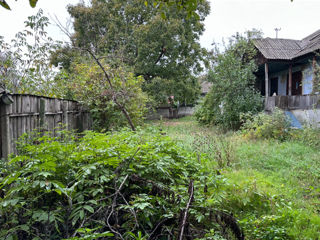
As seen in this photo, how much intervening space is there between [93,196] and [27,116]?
9.21ft

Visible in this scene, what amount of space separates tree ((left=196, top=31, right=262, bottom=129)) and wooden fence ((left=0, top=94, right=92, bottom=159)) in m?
8.77

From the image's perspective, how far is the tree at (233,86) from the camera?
1302 centimetres

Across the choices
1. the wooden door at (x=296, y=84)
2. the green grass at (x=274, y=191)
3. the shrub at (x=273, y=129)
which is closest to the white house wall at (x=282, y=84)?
the wooden door at (x=296, y=84)

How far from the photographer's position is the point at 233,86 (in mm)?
13336

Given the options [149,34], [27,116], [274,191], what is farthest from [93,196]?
[149,34]

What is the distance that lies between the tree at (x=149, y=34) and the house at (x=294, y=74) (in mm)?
7026

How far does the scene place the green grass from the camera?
3125 mm

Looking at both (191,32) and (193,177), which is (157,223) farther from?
(191,32)

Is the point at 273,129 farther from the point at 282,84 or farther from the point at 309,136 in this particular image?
the point at 282,84

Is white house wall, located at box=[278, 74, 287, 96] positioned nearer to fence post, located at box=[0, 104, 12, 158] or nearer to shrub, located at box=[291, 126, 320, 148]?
shrub, located at box=[291, 126, 320, 148]

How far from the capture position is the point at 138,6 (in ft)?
73.3

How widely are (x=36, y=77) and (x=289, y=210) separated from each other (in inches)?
300

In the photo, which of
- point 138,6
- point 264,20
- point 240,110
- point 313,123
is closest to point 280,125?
point 313,123

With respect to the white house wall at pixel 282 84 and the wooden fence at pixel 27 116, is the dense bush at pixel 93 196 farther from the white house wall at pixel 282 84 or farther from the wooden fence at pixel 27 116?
the white house wall at pixel 282 84
